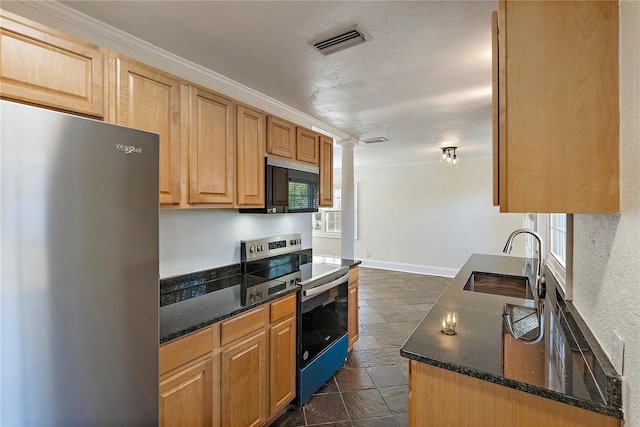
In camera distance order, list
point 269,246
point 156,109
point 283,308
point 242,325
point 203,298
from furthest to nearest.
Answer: point 269,246, point 283,308, point 203,298, point 242,325, point 156,109

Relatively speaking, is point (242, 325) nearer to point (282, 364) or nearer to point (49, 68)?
point (282, 364)

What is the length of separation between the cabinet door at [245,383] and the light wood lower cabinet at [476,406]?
38.7 inches

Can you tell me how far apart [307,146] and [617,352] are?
7.91 feet

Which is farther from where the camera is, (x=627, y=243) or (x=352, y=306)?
(x=352, y=306)

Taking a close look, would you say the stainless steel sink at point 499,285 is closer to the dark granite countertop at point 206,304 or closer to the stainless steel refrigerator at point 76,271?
the dark granite countertop at point 206,304

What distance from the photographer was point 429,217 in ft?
21.5

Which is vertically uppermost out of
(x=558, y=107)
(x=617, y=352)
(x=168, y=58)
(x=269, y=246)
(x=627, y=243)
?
(x=168, y=58)

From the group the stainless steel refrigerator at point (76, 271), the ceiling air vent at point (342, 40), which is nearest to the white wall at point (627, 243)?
the ceiling air vent at point (342, 40)

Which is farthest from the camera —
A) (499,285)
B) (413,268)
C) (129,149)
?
(413,268)

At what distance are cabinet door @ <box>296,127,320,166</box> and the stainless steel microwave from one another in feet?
0.28

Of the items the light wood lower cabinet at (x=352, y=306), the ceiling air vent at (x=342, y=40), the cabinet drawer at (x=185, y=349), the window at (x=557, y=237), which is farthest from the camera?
the light wood lower cabinet at (x=352, y=306)

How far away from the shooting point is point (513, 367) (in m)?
1.05

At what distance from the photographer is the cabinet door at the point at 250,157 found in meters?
2.12

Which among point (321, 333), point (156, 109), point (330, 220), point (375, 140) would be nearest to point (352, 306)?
point (321, 333)
